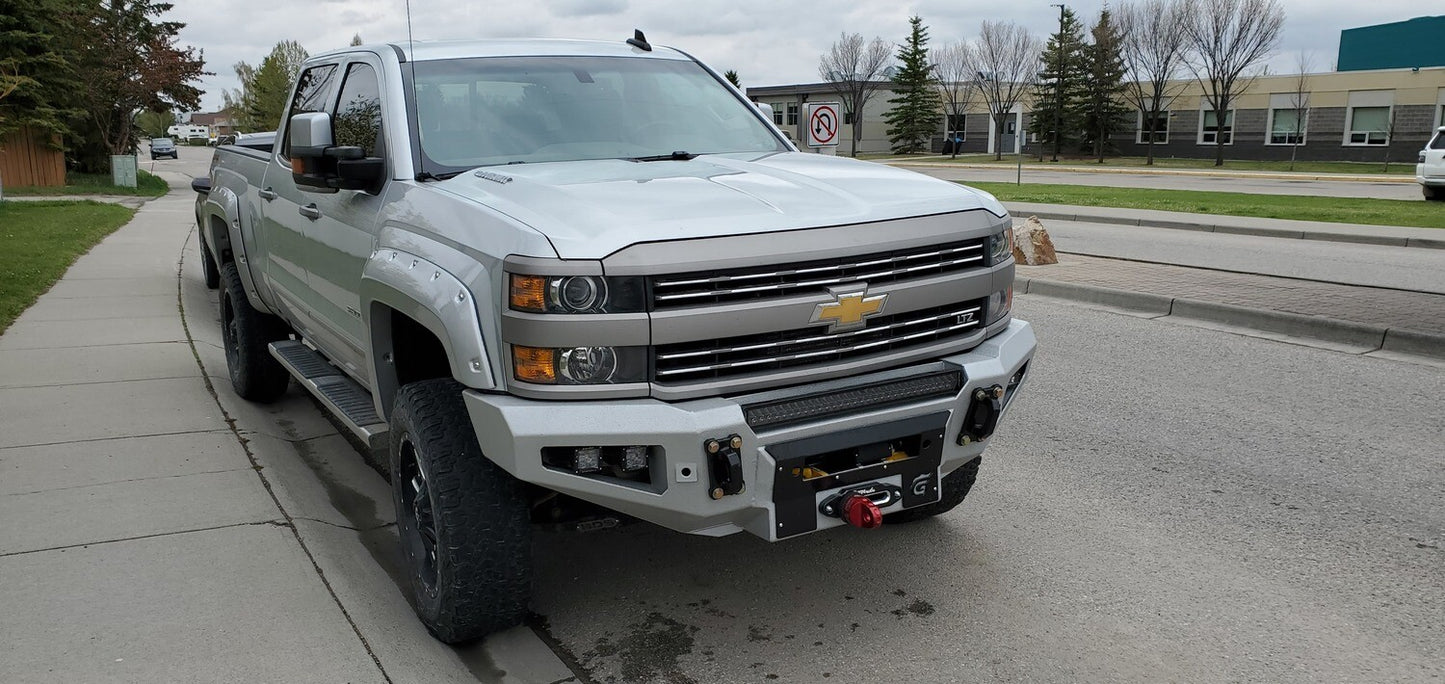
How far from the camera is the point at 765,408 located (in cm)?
333

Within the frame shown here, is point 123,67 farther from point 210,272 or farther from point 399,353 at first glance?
point 399,353

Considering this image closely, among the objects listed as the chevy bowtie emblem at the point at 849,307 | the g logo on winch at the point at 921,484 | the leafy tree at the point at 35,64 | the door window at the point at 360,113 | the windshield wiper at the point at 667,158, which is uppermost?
the leafy tree at the point at 35,64

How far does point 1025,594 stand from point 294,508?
308cm

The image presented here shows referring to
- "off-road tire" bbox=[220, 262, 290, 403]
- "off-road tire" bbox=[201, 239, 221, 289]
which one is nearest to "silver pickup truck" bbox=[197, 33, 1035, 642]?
"off-road tire" bbox=[220, 262, 290, 403]

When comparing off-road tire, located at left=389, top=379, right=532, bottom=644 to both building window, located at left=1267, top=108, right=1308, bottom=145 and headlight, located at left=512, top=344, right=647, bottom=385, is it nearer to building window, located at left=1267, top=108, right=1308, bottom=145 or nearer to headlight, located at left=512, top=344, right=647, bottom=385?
headlight, located at left=512, top=344, right=647, bottom=385

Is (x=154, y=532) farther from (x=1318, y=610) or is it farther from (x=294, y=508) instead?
(x=1318, y=610)

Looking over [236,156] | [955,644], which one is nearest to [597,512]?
[955,644]

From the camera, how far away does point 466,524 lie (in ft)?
11.1

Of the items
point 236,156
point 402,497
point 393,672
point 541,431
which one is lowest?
point 393,672

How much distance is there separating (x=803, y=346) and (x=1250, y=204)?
848 inches

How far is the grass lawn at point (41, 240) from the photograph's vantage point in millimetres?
10531

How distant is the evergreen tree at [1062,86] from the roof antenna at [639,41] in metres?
55.6

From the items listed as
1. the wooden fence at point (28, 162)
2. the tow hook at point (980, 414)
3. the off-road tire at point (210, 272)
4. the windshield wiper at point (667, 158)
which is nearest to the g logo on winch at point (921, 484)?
the tow hook at point (980, 414)

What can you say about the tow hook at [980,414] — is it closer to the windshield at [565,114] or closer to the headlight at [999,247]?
the headlight at [999,247]
